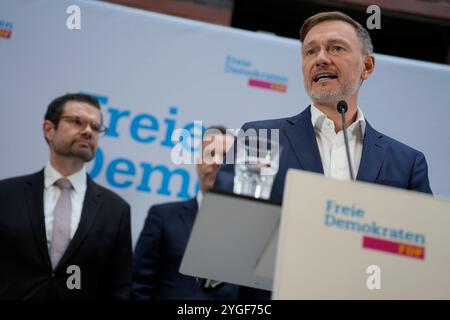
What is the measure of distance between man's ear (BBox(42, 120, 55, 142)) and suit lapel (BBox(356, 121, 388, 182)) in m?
1.64

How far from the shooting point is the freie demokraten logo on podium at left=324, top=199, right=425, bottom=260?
120 centimetres

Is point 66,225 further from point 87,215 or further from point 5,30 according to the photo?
point 5,30

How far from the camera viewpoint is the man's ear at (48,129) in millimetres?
2998

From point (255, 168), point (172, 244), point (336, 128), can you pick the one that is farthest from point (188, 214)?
point (255, 168)

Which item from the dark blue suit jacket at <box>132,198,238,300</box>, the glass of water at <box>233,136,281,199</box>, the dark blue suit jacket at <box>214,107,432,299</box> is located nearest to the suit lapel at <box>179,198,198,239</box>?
the dark blue suit jacket at <box>132,198,238,300</box>

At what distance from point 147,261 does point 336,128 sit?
3.99 ft

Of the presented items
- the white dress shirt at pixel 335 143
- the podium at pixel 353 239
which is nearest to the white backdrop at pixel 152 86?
the white dress shirt at pixel 335 143

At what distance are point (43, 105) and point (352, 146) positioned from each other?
169 cm

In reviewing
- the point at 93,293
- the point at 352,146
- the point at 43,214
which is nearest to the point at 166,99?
the point at 43,214

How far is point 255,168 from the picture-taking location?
147cm

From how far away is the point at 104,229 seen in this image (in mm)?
2859

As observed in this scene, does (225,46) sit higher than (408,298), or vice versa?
(225,46)
